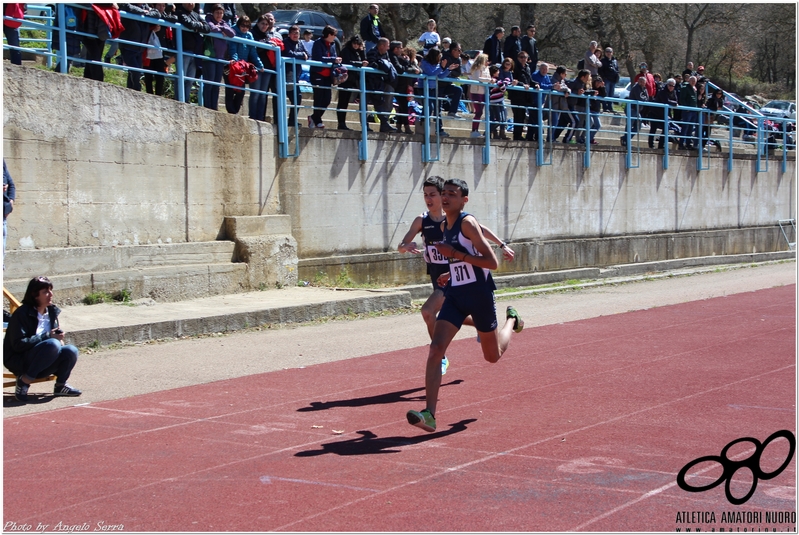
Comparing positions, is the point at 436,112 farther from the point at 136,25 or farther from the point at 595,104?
the point at 136,25

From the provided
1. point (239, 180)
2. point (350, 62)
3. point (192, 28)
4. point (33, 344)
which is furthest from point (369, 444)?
point (350, 62)

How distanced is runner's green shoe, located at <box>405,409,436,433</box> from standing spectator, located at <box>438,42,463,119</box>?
13448mm

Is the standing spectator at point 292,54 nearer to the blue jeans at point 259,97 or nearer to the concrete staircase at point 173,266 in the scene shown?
the blue jeans at point 259,97

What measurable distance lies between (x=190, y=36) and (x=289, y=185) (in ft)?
9.52

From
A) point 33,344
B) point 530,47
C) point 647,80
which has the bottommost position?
point 33,344

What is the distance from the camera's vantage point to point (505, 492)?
5586 mm

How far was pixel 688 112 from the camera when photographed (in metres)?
26.5

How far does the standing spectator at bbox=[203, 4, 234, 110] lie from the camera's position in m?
15.2

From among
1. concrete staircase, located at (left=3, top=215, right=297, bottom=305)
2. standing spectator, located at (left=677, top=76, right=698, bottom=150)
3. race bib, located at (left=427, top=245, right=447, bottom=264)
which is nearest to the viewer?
race bib, located at (left=427, top=245, right=447, bottom=264)

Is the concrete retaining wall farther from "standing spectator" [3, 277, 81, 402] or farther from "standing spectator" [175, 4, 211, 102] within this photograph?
"standing spectator" [3, 277, 81, 402]

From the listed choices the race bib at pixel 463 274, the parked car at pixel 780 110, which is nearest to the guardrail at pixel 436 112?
the race bib at pixel 463 274

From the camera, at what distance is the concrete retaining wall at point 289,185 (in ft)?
41.3

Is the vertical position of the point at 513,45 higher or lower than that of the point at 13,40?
higher

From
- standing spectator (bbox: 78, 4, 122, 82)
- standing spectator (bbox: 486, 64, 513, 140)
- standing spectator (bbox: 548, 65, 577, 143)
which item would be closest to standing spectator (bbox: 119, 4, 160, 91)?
standing spectator (bbox: 78, 4, 122, 82)
